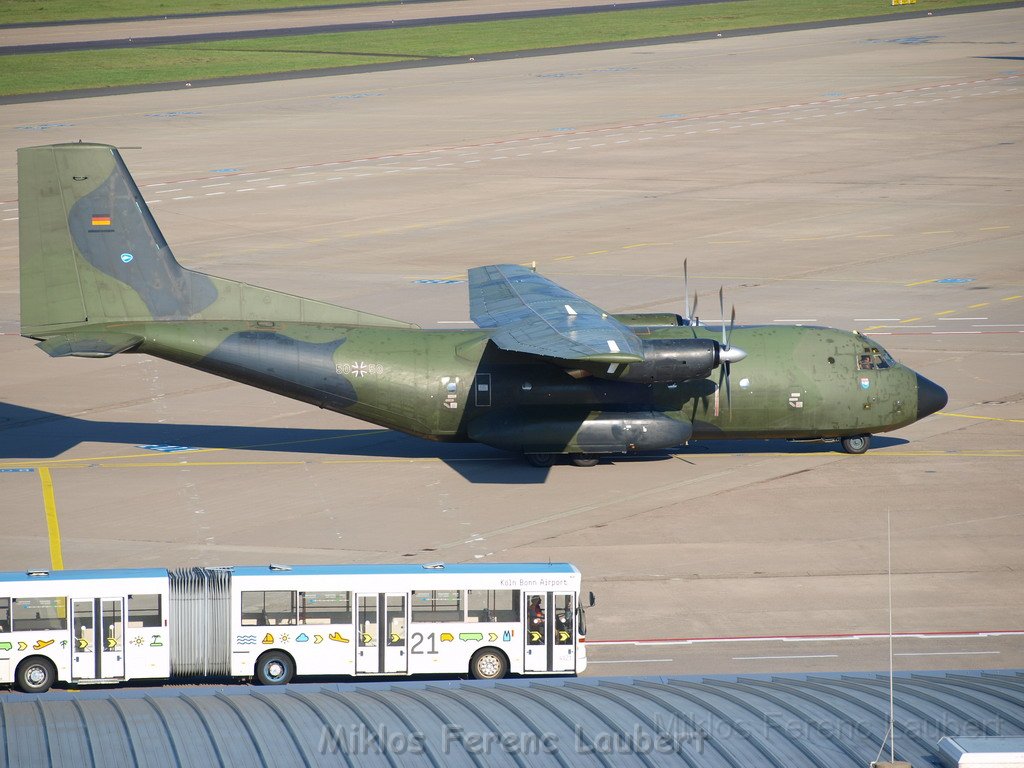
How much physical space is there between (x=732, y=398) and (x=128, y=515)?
15865 millimetres

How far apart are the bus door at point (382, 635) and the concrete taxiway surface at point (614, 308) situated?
384 centimetres

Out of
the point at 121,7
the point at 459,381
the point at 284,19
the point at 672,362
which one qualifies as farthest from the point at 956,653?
the point at 121,7

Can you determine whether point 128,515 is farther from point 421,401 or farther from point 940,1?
point 940,1

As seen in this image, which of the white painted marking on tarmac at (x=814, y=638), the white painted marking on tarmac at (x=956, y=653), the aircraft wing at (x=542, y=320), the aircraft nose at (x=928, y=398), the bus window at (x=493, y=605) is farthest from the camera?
the aircraft nose at (x=928, y=398)

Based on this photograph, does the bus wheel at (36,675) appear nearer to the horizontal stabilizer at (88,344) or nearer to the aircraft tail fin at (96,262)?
the horizontal stabilizer at (88,344)

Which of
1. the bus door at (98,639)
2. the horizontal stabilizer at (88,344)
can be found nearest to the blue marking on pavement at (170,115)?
the horizontal stabilizer at (88,344)

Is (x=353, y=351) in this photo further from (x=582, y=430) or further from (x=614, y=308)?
(x=614, y=308)

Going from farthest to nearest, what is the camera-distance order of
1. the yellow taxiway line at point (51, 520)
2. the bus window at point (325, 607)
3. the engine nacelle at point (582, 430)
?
1. the engine nacelle at point (582, 430)
2. the yellow taxiway line at point (51, 520)
3. the bus window at point (325, 607)

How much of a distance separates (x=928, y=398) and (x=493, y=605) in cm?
1780

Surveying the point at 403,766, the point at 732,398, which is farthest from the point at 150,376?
the point at 403,766

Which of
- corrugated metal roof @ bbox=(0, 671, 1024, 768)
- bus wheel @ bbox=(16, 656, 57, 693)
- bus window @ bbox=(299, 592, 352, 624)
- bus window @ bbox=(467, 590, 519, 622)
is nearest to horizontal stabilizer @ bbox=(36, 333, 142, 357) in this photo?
bus wheel @ bbox=(16, 656, 57, 693)

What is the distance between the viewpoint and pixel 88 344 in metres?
34.7

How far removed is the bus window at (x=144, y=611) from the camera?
2370 centimetres

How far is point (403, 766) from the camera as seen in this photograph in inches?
603
